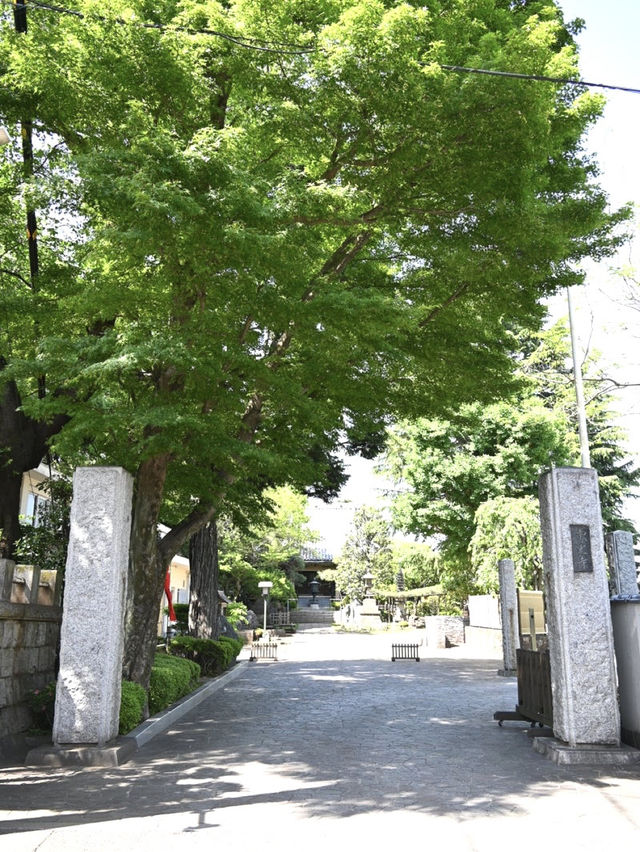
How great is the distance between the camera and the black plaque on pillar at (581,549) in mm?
8102

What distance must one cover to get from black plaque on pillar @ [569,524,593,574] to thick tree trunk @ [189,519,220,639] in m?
11.8

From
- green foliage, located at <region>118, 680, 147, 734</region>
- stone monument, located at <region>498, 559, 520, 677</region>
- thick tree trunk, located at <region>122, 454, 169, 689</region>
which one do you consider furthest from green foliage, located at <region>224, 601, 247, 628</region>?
green foliage, located at <region>118, 680, 147, 734</region>

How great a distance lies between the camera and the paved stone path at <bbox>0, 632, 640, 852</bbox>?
5.26m

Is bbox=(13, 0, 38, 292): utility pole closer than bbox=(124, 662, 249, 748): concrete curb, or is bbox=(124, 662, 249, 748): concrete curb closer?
bbox=(124, 662, 249, 748): concrete curb

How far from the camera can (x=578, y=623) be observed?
7980mm

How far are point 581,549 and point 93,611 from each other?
5923mm

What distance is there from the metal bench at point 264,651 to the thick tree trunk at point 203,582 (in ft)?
14.9

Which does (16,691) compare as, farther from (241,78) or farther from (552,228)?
(552,228)

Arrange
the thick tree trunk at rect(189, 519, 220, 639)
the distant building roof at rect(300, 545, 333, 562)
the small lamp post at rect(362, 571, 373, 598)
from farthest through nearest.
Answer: the distant building roof at rect(300, 545, 333, 562)
the small lamp post at rect(362, 571, 373, 598)
the thick tree trunk at rect(189, 519, 220, 639)

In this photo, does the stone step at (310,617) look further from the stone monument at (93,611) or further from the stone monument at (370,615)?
the stone monument at (93,611)

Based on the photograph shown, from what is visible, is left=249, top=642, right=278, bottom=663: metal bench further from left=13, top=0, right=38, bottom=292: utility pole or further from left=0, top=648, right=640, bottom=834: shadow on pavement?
left=13, top=0, right=38, bottom=292: utility pole

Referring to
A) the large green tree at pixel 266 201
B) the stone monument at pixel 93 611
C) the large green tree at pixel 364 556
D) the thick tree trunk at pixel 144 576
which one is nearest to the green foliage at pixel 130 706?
the stone monument at pixel 93 611

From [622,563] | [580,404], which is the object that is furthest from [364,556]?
[622,563]

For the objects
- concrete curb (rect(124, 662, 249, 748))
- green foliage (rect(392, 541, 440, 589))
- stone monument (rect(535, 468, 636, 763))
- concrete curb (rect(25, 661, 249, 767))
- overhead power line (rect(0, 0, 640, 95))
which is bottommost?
concrete curb (rect(124, 662, 249, 748))
